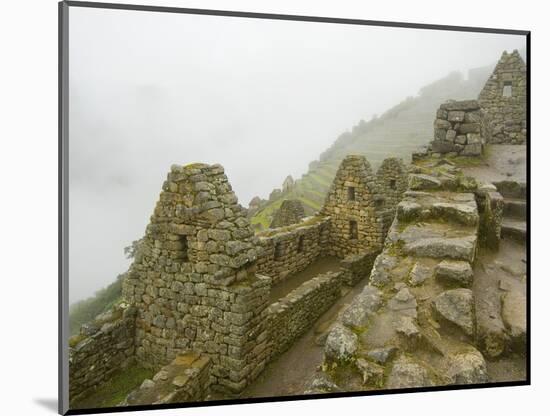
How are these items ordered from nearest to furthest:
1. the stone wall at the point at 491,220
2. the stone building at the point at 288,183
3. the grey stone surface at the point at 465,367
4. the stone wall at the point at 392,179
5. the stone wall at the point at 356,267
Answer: the grey stone surface at the point at 465,367, the stone wall at the point at 491,220, the stone building at the point at 288,183, the stone wall at the point at 356,267, the stone wall at the point at 392,179

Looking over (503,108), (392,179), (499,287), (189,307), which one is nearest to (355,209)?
(392,179)

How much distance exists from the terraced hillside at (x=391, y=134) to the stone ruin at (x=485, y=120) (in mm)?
244

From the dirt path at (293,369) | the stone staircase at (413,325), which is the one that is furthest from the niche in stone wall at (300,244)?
the stone staircase at (413,325)

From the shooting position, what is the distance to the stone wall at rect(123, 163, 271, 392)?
6418 millimetres

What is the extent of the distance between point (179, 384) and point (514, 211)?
19.9 ft

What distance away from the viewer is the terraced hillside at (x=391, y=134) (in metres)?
8.35

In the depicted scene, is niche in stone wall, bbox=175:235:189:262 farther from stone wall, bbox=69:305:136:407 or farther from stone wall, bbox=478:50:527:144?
stone wall, bbox=478:50:527:144

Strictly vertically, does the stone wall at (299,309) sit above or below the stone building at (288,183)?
below

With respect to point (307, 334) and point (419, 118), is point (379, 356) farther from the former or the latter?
point (419, 118)

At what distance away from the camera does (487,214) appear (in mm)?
7254

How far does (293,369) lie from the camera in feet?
25.4

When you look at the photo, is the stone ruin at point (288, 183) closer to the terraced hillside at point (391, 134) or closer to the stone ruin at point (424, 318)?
the terraced hillside at point (391, 134)

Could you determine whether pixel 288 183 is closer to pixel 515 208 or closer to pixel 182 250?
pixel 182 250

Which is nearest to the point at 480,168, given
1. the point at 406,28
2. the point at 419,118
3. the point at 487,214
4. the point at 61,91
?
the point at 419,118
